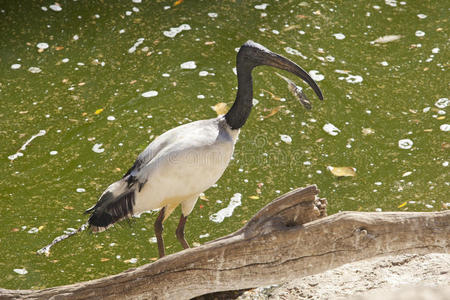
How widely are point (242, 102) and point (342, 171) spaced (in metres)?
1.38

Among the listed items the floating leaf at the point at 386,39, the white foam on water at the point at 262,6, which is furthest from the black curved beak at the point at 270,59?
the white foam on water at the point at 262,6

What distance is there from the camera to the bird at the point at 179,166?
2488 mm

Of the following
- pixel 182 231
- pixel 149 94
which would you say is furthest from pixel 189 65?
pixel 182 231

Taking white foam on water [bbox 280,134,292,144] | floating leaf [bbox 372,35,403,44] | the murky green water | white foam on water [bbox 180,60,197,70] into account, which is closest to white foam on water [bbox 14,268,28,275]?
the murky green water

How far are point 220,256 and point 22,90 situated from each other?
2.96 m

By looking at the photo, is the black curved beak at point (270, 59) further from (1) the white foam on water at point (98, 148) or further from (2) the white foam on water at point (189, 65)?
(2) the white foam on water at point (189, 65)

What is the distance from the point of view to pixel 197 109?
169 inches

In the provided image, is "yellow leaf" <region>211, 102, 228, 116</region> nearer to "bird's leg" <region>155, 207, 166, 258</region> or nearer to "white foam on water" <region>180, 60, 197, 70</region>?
"white foam on water" <region>180, 60, 197, 70</region>

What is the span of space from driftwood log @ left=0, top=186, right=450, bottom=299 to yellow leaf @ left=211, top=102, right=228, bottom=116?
2062 mm

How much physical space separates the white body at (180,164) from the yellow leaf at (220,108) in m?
1.58

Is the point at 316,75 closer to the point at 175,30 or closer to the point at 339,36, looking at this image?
the point at 339,36

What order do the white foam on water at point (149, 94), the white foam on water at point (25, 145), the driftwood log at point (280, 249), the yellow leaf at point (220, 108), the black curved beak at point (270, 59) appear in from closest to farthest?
1. the driftwood log at point (280, 249)
2. the black curved beak at point (270, 59)
3. the white foam on water at point (25, 145)
4. the yellow leaf at point (220, 108)
5. the white foam on water at point (149, 94)

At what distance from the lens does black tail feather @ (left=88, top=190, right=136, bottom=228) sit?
2549mm

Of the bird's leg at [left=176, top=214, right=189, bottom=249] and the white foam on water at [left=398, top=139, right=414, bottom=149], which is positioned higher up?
the bird's leg at [left=176, top=214, right=189, bottom=249]
